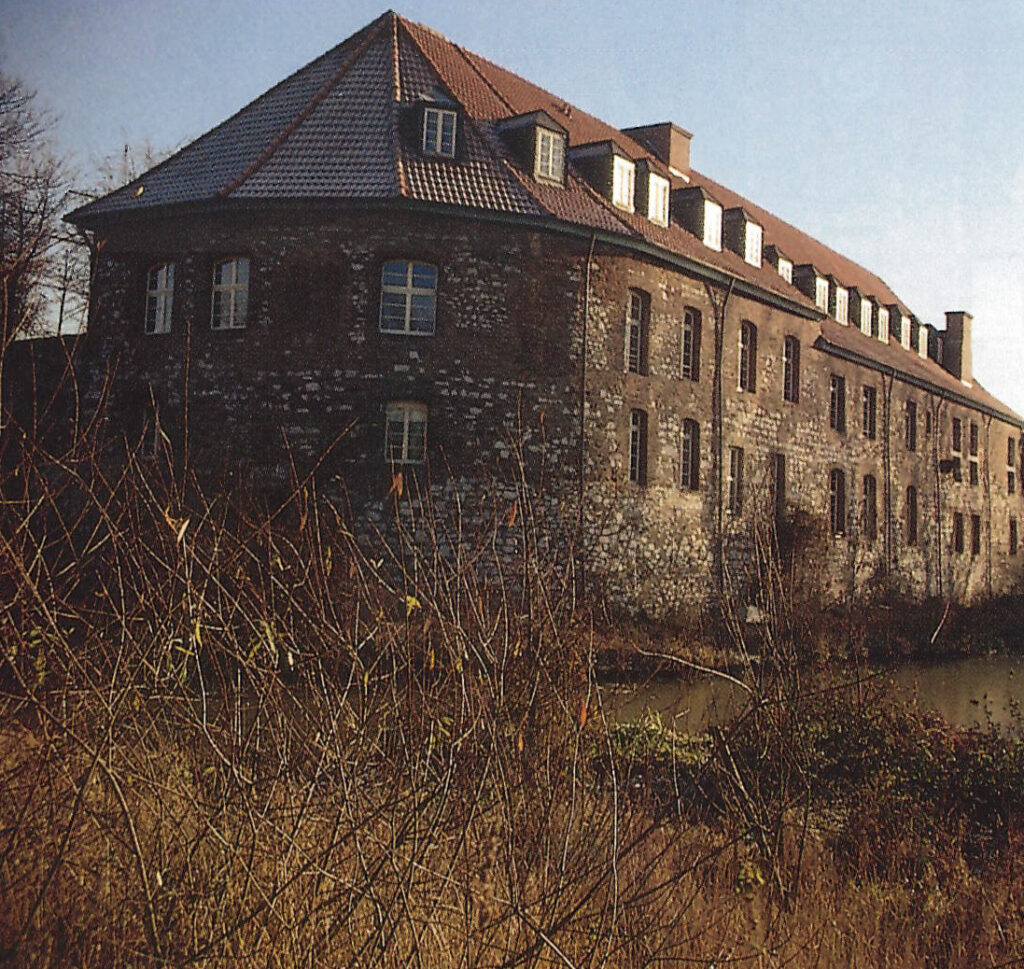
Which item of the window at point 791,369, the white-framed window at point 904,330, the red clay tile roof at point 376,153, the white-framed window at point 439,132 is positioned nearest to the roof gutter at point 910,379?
the window at point 791,369

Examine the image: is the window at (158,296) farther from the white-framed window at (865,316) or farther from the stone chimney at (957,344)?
the stone chimney at (957,344)

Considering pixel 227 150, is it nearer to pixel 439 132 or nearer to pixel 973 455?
pixel 439 132

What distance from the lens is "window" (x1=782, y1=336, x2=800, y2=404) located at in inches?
1143

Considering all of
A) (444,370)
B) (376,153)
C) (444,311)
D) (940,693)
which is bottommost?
(940,693)

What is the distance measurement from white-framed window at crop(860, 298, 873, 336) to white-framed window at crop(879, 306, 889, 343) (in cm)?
82

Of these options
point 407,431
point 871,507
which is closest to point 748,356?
point 871,507

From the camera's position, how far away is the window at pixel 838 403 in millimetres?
31441

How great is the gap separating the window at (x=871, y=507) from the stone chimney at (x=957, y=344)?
40.4 ft

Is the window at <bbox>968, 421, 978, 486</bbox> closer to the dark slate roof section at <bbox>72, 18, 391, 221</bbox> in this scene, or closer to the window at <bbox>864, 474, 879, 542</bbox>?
the window at <bbox>864, 474, 879, 542</bbox>

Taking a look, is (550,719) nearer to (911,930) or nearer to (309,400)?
(911,930)

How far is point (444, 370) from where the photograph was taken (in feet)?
67.7

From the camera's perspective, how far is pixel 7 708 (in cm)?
485

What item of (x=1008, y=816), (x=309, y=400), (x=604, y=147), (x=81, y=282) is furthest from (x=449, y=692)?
(x=81, y=282)

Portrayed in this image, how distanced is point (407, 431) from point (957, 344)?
98.5 feet
